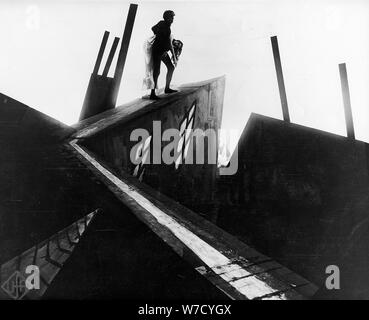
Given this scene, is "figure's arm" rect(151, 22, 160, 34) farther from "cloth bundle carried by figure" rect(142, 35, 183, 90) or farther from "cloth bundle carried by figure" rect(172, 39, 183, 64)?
"cloth bundle carried by figure" rect(172, 39, 183, 64)

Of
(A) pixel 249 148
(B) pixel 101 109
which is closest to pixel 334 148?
(A) pixel 249 148

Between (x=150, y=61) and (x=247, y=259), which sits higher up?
(x=150, y=61)

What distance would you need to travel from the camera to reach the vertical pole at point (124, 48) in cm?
850

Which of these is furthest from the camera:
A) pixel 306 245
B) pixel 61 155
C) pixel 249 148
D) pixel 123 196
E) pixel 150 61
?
pixel 249 148

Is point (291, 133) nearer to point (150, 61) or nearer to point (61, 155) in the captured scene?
point (150, 61)

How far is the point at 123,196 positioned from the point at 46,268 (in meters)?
1.04

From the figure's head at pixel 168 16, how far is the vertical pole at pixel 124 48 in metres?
2.25

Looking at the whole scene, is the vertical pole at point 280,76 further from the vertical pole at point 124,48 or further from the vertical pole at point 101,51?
the vertical pole at point 101,51

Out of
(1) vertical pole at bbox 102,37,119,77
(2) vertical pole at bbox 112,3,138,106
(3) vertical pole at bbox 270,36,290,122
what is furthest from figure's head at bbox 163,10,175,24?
(3) vertical pole at bbox 270,36,290,122

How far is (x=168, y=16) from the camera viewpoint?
6508 millimetres

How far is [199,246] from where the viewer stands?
291 centimetres

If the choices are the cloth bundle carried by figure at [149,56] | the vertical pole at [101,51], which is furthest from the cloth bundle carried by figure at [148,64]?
the vertical pole at [101,51]

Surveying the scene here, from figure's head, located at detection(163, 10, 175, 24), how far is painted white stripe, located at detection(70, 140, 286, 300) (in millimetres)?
4155

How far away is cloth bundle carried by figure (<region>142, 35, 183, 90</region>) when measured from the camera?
22.6 feet
